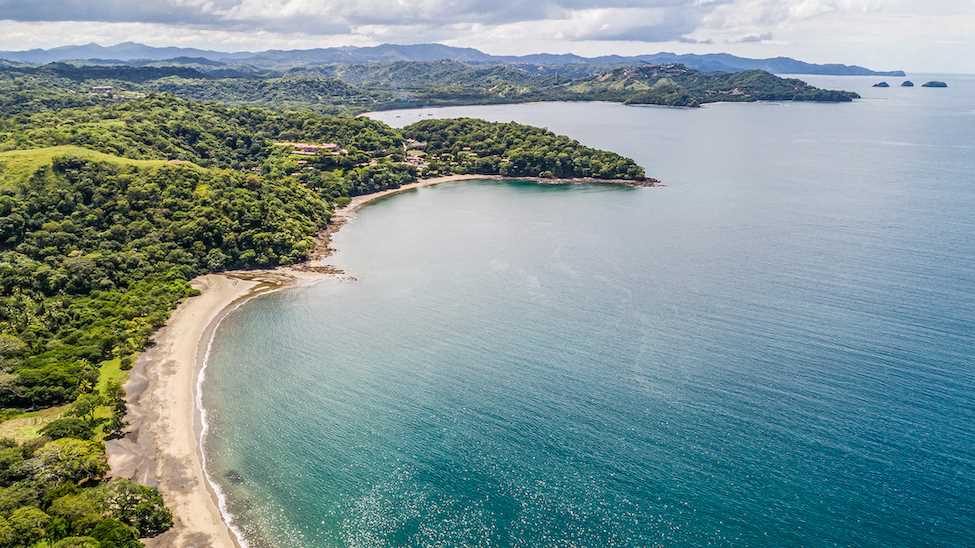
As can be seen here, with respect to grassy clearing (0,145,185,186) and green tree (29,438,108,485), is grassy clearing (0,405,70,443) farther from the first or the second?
grassy clearing (0,145,185,186)

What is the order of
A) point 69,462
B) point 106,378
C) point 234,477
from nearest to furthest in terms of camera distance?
point 69,462
point 234,477
point 106,378

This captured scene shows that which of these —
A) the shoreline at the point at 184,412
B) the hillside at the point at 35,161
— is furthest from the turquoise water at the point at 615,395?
the hillside at the point at 35,161

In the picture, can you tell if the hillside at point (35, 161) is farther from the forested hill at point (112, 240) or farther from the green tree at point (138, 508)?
the green tree at point (138, 508)

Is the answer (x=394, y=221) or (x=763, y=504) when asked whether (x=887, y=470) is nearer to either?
(x=763, y=504)

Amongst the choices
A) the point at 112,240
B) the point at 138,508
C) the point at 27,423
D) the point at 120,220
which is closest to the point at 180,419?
the point at 27,423

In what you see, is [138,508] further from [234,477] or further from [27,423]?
[27,423]

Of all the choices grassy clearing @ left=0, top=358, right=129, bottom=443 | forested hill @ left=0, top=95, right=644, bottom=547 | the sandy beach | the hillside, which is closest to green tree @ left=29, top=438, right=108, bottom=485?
forested hill @ left=0, top=95, right=644, bottom=547
